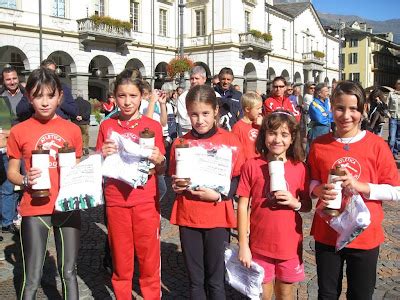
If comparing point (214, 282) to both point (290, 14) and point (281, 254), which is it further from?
point (290, 14)

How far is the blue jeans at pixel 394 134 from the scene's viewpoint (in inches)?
468

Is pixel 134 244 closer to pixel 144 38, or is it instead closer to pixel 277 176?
pixel 277 176

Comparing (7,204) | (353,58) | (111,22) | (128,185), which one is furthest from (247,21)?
(353,58)

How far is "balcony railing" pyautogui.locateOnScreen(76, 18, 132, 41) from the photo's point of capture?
2900 cm

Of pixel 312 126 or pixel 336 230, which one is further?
pixel 312 126

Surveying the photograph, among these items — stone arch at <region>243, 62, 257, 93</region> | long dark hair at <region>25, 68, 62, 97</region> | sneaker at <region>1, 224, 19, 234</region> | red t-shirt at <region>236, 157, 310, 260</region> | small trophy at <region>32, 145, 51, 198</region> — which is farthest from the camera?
stone arch at <region>243, 62, 257, 93</region>

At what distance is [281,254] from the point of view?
9.14 feet

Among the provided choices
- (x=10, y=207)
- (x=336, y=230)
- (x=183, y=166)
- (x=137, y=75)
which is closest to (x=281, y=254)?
(x=336, y=230)

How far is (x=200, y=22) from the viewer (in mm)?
38344

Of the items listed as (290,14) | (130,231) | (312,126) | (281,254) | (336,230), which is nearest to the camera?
(336,230)

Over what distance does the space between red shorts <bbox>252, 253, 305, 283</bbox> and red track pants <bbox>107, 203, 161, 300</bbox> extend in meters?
0.84

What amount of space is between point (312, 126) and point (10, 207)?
6.29 meters

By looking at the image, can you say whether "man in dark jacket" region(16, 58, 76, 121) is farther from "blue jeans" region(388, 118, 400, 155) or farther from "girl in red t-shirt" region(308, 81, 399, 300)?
"blue jeans" region(388, 118, 400, 155)

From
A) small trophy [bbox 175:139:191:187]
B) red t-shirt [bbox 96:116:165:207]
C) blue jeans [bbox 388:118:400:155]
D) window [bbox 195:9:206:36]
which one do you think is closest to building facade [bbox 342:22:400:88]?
window [bbox 195:9:206:36]
